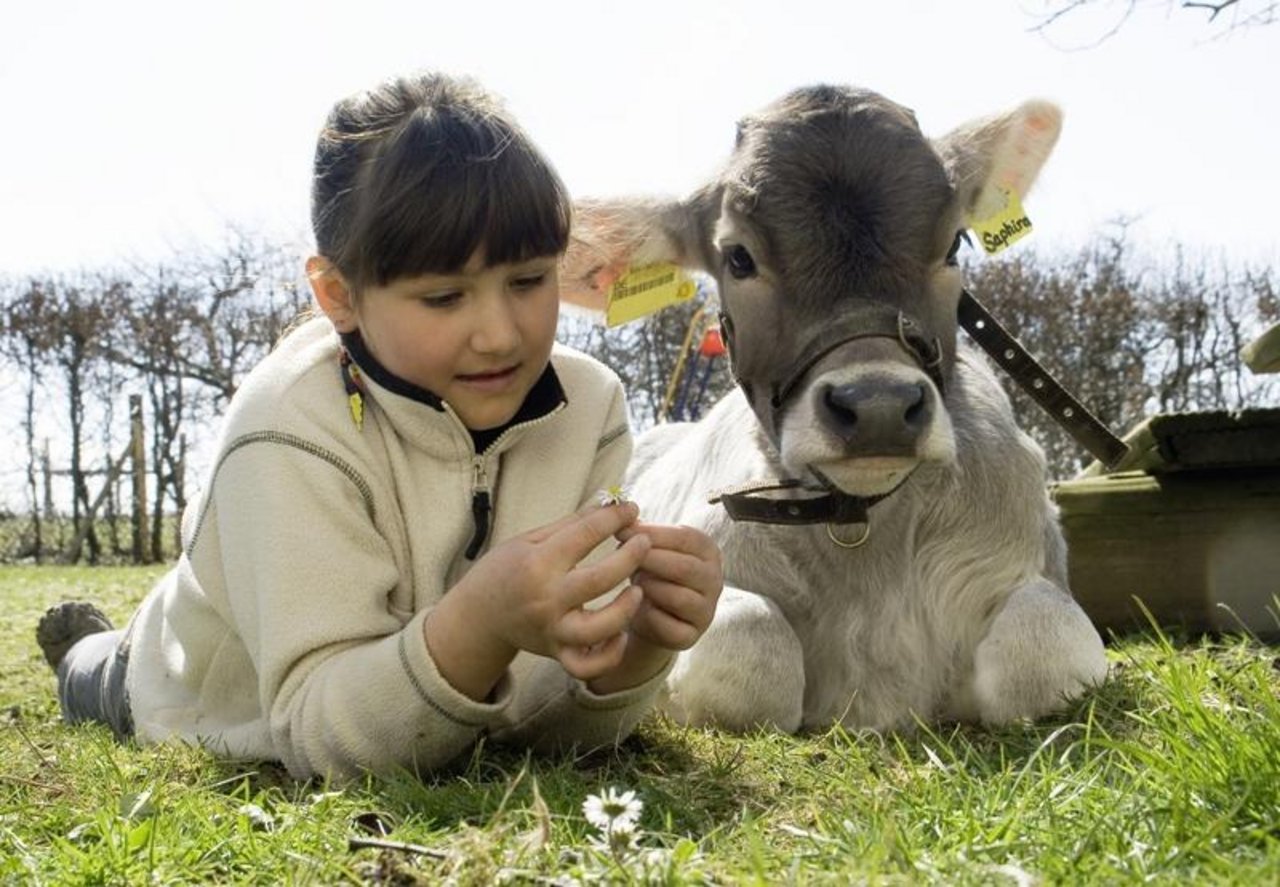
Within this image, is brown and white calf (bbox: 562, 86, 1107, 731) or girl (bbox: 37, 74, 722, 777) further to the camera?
brown and white calf (bbox: 562, 86, 1107, 731)

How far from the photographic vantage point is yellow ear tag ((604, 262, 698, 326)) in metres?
4.29

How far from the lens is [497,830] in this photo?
1896 mm

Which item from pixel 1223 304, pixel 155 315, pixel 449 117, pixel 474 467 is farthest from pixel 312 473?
pixel 155 315

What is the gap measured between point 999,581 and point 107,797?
2336 millimetres

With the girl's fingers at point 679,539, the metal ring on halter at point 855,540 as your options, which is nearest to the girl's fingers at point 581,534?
the girl's fingers at point 679,539

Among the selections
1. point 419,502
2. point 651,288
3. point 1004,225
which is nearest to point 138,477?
point 651,288

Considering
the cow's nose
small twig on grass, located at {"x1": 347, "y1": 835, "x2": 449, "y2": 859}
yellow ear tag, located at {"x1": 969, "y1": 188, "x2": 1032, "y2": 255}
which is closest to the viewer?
small twig on grass, located at {"x1": 347, "y1": 835, "x2": 449, "y2": 859}

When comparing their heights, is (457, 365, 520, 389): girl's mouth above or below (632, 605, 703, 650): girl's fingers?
above

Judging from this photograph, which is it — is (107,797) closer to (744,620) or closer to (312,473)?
(312,473)

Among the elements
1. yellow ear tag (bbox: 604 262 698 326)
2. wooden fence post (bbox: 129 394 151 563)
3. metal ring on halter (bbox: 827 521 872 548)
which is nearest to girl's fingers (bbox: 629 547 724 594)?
metal ring on halter (bbox: 827 521 872 548)

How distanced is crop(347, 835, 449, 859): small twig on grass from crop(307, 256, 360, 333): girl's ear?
138cm

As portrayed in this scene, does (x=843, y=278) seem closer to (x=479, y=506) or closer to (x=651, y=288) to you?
(x=651, y=288)

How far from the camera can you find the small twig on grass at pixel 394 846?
1.92m

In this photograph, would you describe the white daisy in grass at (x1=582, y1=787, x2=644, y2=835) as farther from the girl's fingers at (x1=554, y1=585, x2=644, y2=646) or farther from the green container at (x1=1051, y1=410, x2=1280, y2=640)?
the green container at (x1=1051, y1=410, x2=1280, y2=640)
